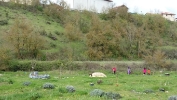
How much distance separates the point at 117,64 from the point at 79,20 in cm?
3017

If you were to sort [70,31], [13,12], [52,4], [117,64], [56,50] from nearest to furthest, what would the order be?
[117,64]
[56,50]
[70,31]
[13,12]
[52,4]

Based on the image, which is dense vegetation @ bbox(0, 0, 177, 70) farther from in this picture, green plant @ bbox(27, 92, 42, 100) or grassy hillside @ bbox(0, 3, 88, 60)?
green plant @ bbox(27, 92, 42, 100)

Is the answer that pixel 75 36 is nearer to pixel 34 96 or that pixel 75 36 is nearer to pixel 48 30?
pixel 48 30

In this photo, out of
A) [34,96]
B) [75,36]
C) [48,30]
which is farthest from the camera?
[48,30]

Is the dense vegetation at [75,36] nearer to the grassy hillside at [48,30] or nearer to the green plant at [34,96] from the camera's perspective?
the grassy hillside at [48,30]

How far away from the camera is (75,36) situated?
65625mm

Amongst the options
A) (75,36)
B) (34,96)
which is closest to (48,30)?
(75,36)

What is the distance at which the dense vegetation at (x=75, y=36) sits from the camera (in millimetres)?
52750

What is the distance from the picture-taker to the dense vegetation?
52.8 metres

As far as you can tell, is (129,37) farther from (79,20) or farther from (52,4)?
(52,4)

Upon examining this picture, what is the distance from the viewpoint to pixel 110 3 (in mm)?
116938

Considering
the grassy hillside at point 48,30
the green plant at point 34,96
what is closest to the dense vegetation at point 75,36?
the grassy hillside at point 48,30

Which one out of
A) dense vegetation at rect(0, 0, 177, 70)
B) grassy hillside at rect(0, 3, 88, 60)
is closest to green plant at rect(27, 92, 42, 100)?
dense vegetation at rect(0, 0, 177, 70)

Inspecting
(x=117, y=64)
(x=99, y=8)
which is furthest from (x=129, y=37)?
(x=99, y=8)
